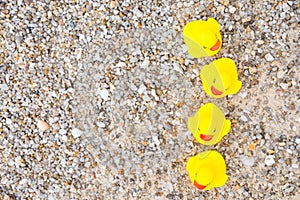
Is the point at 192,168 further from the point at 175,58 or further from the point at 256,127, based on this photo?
the point at 175,58

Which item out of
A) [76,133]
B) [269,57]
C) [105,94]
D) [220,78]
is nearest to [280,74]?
[269,57]

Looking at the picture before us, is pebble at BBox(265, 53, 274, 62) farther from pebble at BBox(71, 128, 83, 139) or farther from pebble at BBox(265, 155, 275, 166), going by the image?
pebble at BBox(71, 128, 83, 139)

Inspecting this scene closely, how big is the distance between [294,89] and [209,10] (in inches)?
15.1

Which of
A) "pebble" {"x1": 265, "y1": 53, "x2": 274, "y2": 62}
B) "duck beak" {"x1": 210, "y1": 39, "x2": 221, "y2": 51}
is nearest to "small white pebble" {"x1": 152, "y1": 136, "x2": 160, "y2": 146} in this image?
"duck beak" {"x1": 210, "y1": 39, "x2": 221, "y2": 51}

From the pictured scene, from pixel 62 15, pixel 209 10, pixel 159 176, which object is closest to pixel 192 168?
pixel 159 176

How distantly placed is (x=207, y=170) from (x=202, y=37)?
0.42 metres

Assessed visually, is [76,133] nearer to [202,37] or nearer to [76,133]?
[76,133]

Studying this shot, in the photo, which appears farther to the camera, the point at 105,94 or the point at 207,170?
the point at 105,94

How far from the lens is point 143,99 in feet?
5.80

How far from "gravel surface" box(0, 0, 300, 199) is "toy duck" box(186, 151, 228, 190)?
3 centimetres

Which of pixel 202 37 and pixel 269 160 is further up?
pixel 202 37

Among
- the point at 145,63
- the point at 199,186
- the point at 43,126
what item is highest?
the point at 145,63

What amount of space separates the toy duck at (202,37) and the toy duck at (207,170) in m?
→ 0.33

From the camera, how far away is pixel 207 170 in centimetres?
166
